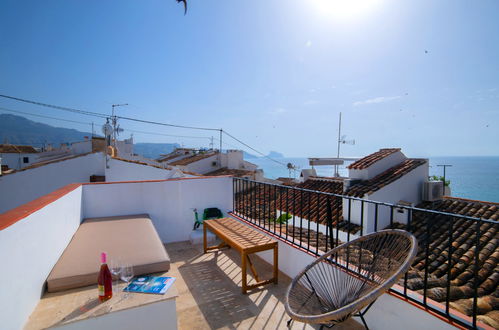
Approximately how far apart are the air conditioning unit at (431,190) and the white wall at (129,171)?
7.96 meters

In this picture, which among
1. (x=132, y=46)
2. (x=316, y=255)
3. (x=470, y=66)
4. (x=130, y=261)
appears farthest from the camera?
(x=132, y=46)

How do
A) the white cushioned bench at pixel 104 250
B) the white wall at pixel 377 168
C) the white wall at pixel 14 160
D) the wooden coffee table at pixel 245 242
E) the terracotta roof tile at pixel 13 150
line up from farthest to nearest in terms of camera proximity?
the terracotta roof tile at pixel 13 150 < the white wall at pixel 14 160 < the white wall at pixel 377 168 < the wooden coffee table at pixel 245 242 < the white cushioned bench at pixel 104 250

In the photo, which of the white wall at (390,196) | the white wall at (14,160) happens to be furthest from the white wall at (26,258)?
the white wall at (14,160)

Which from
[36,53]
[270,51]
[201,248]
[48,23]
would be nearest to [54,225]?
[201,248]

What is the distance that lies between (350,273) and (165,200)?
11.1ft

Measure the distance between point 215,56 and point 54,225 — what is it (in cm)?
910

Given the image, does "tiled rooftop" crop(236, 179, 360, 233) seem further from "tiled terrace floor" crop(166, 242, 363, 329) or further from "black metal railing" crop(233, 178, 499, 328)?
"tiled terrace floor" crop(166, 242, 363, 329)

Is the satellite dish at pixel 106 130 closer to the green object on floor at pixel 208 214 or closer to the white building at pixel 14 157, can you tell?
the green object on floor at pixel 208 214

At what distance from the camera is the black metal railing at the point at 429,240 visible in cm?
161

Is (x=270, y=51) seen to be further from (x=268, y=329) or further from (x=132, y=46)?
(x=268, y=329)

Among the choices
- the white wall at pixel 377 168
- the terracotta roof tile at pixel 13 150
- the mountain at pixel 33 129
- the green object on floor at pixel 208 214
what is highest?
the mountain at pixel 33 129

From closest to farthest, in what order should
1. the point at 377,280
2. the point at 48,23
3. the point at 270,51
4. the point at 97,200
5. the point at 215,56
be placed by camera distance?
the point at 377,280, the point at 97,200, the point at 270,51, the point at 215,56, the point at 48,23

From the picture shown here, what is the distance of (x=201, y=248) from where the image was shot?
13.4 ft

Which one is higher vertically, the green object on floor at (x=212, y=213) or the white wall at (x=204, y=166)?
the white wall at (x=204, y=166)
